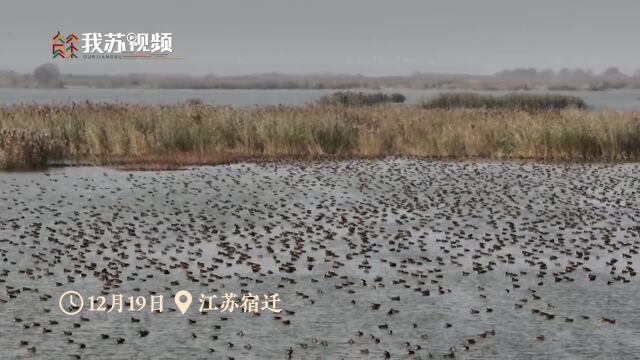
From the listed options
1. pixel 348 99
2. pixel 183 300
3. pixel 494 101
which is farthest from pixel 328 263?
pixel 348 99

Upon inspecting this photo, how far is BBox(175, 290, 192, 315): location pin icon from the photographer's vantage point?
12225 mm

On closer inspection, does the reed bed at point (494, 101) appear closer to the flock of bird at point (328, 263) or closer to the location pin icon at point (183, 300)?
the flock of bird at point (328, 263)

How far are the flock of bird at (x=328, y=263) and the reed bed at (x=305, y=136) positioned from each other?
671 centimetres

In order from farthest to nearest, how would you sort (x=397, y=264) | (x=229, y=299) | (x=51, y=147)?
(x=51, y=147) → (x=397, y=264) → (x=229, y=299)

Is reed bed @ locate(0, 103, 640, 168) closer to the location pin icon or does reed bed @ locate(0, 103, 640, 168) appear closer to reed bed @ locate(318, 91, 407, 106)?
the location pin icon

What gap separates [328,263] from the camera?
15.4 m

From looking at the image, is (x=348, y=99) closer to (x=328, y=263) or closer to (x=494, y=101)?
(x=494, y=101)

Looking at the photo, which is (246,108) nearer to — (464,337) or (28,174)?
(28,174)

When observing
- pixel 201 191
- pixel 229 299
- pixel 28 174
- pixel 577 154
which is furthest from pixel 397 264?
pixel 577 154

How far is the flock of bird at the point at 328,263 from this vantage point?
10820 millimetres

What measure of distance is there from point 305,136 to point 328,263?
20434 mm

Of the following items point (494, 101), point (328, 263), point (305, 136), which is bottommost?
point (328, 263)

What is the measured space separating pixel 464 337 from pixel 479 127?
1050 inches

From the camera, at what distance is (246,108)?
42438 millimetres
